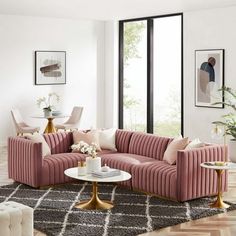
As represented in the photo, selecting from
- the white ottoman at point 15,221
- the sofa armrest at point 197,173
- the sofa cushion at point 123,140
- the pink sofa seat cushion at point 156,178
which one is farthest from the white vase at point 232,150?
the white ottoman at point 15,221

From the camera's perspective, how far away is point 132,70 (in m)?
13.6

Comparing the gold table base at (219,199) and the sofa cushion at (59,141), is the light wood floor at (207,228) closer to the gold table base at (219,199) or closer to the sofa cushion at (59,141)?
the gold table base at (219,199)

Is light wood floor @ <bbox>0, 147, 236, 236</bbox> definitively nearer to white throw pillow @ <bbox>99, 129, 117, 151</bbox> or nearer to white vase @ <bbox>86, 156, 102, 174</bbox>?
white vase @ <bbox>86, 156, 102, 174</bbox>

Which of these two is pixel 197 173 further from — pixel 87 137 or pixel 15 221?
pixel 15 221

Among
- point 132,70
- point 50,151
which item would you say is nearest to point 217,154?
point 50,151

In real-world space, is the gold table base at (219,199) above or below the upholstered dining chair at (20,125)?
below

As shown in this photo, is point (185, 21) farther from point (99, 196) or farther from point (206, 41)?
point (99, 196)

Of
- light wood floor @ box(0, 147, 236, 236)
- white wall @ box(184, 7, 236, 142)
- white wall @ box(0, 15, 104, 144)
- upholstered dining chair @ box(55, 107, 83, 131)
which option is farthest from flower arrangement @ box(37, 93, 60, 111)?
light wood floor @ box(0, 147, 236, 236)

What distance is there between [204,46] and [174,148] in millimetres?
3887

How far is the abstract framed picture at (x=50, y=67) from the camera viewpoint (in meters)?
13.1

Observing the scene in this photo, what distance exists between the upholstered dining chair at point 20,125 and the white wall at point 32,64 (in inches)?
15.3

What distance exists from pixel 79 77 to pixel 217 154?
258 inches

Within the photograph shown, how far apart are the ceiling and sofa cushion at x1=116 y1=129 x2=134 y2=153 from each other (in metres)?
2.53

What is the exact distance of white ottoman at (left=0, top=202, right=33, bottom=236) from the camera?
5.50 metres
